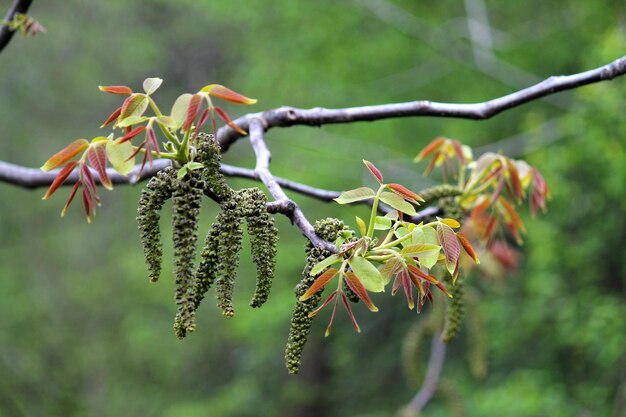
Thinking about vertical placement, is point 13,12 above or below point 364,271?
above

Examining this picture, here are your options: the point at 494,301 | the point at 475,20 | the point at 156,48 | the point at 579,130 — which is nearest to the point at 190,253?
the point at 579,130

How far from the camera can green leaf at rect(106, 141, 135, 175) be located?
1931mm

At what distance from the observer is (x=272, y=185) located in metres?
2.08

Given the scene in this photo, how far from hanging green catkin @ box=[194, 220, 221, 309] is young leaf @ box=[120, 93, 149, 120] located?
36cm

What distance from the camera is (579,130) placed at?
22.7 feet

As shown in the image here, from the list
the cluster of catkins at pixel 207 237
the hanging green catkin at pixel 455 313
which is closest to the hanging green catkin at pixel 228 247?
the cluster of catkins at pixel 207 237

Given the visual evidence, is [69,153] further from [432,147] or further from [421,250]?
[432,147]

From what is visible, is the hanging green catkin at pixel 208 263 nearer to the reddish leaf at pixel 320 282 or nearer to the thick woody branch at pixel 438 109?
the reddish leaf at pixel 320 282

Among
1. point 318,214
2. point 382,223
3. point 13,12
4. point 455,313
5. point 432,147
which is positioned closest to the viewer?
point 382,223

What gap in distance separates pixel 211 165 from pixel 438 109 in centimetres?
98

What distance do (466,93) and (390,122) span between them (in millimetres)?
1020

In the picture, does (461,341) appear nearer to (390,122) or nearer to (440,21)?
(390,122)

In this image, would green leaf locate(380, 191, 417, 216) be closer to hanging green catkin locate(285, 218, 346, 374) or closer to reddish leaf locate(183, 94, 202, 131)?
hanging green catkin locate(285, 218, 346, 374)

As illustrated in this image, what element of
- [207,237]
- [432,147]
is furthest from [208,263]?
[432,147]
